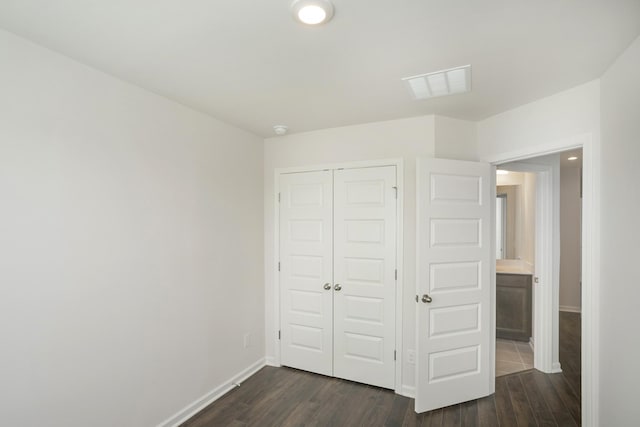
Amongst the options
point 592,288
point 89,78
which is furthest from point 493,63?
point 89,78

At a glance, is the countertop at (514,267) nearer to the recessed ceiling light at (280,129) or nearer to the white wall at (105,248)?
the recessed ceiling light at (280,129)

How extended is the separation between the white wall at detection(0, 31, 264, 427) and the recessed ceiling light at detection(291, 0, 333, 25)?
143 centimetres

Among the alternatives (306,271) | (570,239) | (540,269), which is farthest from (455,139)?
(570,239)

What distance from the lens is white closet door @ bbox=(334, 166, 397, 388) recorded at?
294 cm

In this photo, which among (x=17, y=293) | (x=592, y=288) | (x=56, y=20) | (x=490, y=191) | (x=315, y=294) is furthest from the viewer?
(x=315, y=294)

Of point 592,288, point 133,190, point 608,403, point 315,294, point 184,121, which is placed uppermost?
point 184,121

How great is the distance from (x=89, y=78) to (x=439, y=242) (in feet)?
9.04

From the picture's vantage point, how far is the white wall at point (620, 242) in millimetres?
1586

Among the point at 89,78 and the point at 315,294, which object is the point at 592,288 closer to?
the point at 315,294

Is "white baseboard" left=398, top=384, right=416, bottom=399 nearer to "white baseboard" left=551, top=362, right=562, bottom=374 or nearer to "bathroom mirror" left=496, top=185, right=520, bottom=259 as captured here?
"white baseboard" left=551, top=362, right=562, bottom=374

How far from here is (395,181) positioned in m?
2.91

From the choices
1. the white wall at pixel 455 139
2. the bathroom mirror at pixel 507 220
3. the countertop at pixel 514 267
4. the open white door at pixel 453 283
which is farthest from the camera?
the bathroom mirror at pixel 507 220

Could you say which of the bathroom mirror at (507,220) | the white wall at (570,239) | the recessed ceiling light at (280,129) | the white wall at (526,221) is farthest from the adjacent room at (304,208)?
the white wall at (570,239)

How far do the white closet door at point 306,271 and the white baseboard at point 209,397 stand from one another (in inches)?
14.3
